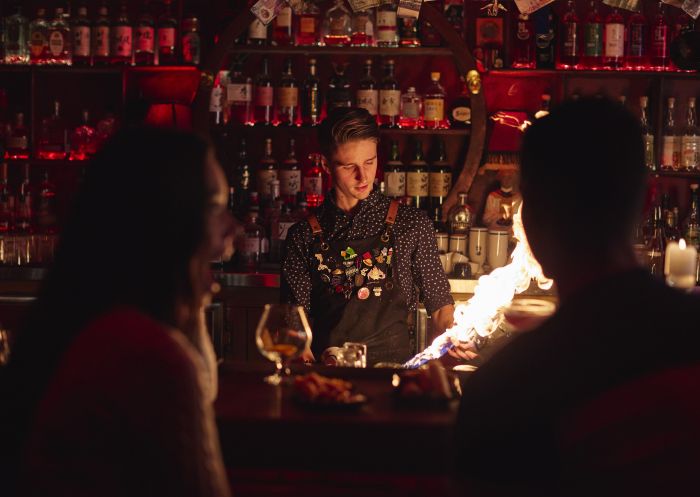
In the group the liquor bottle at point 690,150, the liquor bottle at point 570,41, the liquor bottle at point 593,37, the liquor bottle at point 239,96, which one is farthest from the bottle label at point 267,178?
the liquor bottle at point 690,150

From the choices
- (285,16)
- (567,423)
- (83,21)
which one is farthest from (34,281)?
(567,423)

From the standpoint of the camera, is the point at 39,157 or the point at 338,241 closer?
the point at 338,241

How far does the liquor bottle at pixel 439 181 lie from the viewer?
4754mm

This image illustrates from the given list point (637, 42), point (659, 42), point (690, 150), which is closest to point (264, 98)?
point (637, 42)

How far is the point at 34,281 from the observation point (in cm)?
463

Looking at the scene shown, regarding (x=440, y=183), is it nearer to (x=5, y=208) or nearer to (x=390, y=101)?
(x=390, y=101)

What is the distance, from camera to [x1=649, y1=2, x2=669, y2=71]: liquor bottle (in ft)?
15.3

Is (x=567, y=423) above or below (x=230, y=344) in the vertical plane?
above

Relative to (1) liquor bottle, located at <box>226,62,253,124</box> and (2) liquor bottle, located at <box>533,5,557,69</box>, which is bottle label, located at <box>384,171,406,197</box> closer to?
(1) liquor bottle, located at <box>226,62,253,124</box>

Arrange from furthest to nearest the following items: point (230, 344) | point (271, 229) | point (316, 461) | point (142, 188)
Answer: point (271, 229), point (230, 344), point (316, 461), point (142, 188)

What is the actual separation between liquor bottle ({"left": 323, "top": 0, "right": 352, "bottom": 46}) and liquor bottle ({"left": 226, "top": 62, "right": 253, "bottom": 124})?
479 mm

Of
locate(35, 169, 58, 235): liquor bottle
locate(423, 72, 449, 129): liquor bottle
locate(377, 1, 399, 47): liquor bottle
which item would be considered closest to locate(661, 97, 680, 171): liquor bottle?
locate(423, 72, 449, 129): liquor bottle

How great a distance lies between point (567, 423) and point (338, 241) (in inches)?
89.6

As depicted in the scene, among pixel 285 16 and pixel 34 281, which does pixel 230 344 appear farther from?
pixel 285 16
